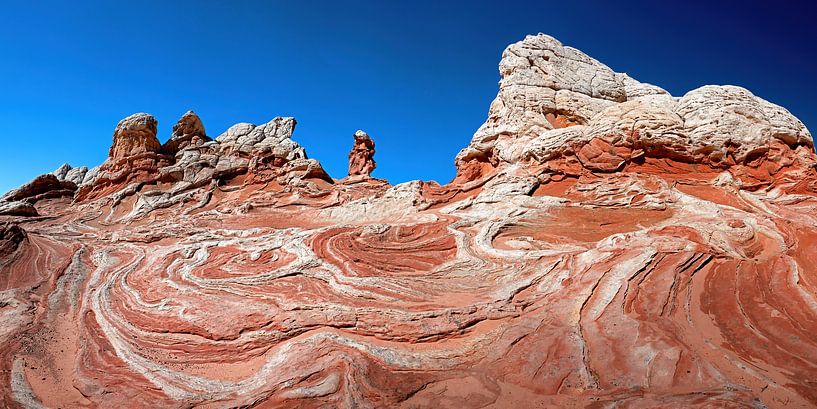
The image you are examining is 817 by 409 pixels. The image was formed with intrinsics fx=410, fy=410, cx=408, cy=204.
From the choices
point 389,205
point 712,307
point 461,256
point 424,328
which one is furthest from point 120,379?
point 389,205

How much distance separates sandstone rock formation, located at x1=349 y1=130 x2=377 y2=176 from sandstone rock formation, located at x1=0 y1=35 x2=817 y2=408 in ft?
31.1

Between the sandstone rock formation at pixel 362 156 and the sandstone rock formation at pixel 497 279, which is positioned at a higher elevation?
the sandstone rock formation at pixel 362 156

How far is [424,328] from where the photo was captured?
892cm

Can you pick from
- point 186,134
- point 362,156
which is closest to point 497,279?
point 362,156

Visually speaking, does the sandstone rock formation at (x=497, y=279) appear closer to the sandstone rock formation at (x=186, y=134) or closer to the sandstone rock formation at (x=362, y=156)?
the sandstone rock formation at (x=362, y=156)

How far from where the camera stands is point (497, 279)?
1167cm

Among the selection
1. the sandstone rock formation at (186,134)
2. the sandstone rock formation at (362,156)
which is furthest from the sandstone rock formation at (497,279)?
the sandstone rock formation at (186,134)

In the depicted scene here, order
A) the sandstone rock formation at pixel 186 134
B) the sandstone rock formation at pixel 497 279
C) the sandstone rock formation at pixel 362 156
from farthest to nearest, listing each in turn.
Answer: the sandstone rock formation at pixel 362 156 → the sandstone rock formation at pixel 186 134 → the sandstone rock formation at pixel 497 279

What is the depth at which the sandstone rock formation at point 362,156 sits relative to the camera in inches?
1372

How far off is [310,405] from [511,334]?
4.20 m

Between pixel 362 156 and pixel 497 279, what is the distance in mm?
25617

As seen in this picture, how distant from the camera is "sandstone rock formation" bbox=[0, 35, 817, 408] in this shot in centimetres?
719

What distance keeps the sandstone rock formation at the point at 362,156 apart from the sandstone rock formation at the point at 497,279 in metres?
9.49

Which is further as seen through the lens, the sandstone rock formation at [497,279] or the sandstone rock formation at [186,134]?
the sandstone rock formation at [186,134]
